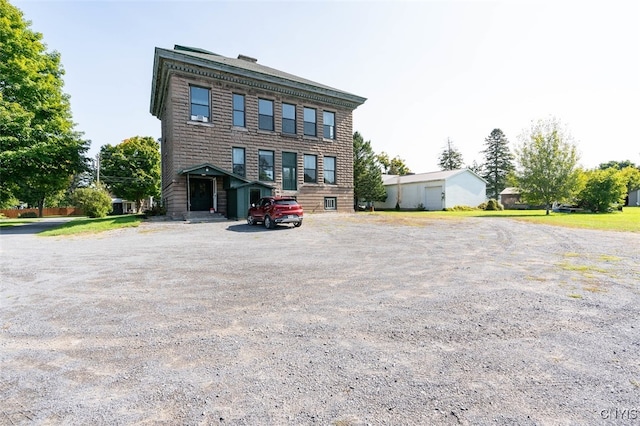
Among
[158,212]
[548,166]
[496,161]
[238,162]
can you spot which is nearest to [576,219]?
[548,166]

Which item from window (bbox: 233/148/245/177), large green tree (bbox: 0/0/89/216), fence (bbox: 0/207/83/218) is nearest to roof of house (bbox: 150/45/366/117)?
window (bbox: 233/148/245/177)

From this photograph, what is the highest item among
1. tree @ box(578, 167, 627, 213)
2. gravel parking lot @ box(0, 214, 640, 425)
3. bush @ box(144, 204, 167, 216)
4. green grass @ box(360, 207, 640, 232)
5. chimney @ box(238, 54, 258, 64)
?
chimney @ box(238, 54, 258, 64)

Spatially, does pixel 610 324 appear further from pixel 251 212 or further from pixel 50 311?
pixel 251 212

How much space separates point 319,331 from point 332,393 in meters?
1.23

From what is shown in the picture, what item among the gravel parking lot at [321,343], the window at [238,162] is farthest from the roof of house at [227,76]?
the gravel parking lot at [321,343]

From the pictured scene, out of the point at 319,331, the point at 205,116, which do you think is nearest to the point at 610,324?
the point at 319,331

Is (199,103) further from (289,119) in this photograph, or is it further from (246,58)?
(246,58)

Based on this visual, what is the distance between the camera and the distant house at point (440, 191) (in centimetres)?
3875

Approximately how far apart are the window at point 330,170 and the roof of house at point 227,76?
16.1ft

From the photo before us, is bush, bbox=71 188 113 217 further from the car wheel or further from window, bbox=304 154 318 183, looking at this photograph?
window, bbox=304 154 318 183

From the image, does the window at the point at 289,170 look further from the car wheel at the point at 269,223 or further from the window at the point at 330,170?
the car wheel at the point at 269,223

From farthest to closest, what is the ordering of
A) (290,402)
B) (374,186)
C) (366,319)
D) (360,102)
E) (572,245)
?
(374,186)
(360,102)
(572,245)
(366,319)
(290,402)

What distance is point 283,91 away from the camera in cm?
2323

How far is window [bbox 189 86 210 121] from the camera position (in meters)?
20.0
